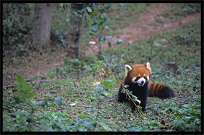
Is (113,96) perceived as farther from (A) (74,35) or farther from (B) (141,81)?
(A) (74,35)

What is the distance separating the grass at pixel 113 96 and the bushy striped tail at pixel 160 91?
0.19 meters

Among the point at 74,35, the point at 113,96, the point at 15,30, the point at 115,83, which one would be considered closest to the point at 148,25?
the point at 74,35

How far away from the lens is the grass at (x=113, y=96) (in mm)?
2922

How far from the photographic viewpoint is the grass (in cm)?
292

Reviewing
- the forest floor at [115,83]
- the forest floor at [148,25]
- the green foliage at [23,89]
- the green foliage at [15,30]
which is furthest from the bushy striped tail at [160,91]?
the green foliage at [15,30]

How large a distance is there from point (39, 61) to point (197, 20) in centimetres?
803

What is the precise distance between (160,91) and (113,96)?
1069mm

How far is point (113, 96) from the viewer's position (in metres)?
4.86

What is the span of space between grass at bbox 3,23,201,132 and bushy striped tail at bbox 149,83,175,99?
0.19m

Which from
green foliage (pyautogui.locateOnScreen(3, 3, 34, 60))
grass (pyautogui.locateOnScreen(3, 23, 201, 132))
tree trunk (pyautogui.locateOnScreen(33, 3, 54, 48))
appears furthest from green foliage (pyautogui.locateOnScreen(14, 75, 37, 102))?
tree trunk (pyautogui.locateOnScreen(33, 3, 54, 48))

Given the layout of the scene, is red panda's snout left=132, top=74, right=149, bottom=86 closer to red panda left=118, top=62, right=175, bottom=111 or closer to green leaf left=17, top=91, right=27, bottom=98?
red panda left=118, top=62, right=175, bottom=111

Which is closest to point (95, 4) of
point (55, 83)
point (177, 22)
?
point (55, 83)

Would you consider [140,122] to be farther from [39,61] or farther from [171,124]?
[39,61]

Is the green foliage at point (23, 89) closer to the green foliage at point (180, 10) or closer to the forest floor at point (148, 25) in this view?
the forest floor at point (148, 25)
